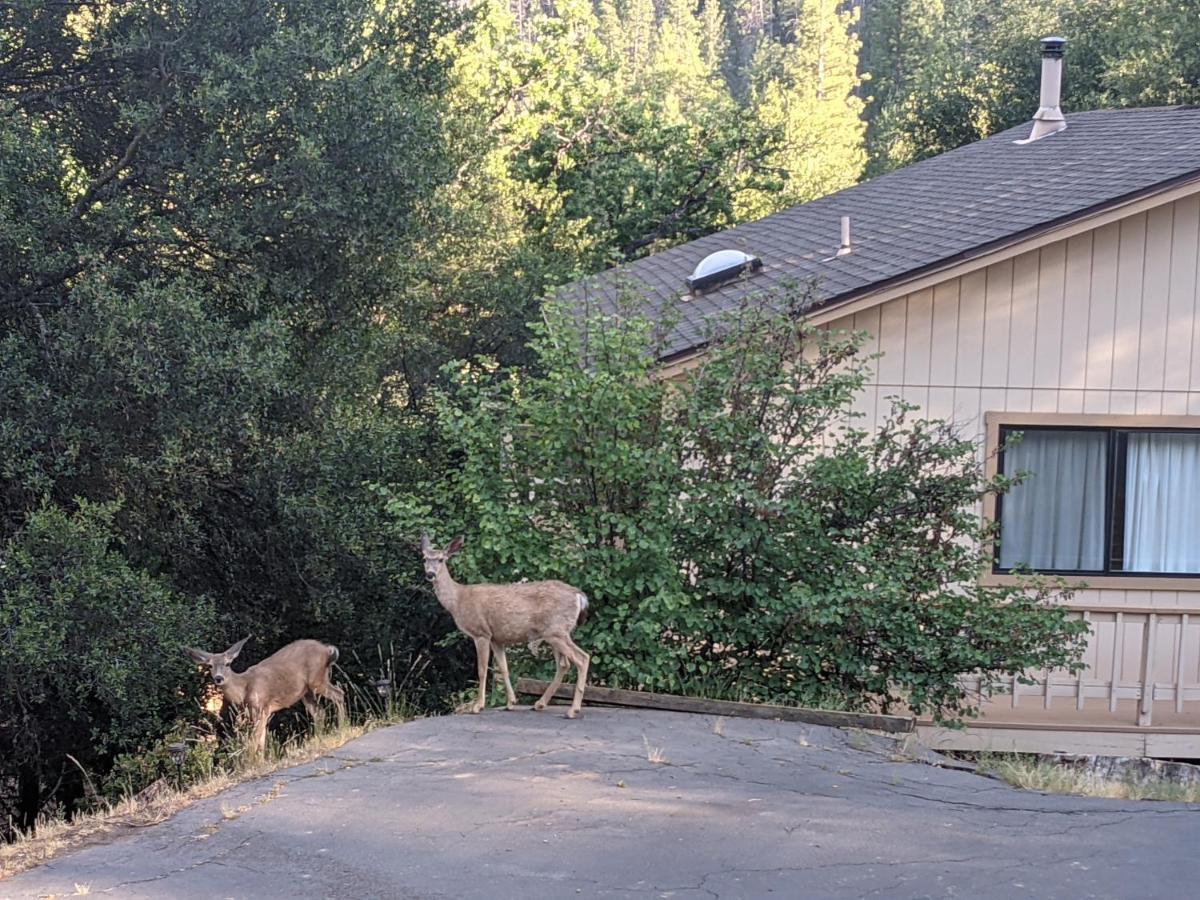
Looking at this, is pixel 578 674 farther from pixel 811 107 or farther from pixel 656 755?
pixel 811 107

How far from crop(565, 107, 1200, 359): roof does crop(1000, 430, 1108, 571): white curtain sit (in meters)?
1.91

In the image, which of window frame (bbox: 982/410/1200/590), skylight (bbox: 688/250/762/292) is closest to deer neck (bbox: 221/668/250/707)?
window frame (bbox: 982/410/1200/590)

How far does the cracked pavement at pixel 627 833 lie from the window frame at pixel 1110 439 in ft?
13.9

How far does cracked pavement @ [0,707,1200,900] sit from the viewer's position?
5.75 m

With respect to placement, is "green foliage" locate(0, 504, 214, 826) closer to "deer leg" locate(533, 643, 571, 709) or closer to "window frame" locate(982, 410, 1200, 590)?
"deer leg" locate(533, 643, 571, 709)

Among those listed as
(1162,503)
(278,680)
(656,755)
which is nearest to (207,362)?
(278,680)

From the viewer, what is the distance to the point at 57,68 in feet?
44.4

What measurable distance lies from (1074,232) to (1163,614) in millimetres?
3349

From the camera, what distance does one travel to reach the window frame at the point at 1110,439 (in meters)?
12.0

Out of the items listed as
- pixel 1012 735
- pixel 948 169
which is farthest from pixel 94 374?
pixel 948 169

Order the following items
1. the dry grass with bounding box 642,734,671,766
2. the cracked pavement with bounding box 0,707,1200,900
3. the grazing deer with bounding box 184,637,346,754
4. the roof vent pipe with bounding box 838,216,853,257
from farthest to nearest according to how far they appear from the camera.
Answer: the roof vent pipe with bounding box 838,216,853,257, the grazing deer with bounding box 184,637,346,754, the dry grass with bounding box 642,734,671,766, the cracked pavement with bounding box 0,707,1200,900

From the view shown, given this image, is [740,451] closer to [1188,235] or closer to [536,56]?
[1188,235]

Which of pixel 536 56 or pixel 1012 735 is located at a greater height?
pixel 536 56

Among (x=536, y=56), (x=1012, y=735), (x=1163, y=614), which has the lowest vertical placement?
(x=1012, y=735)
